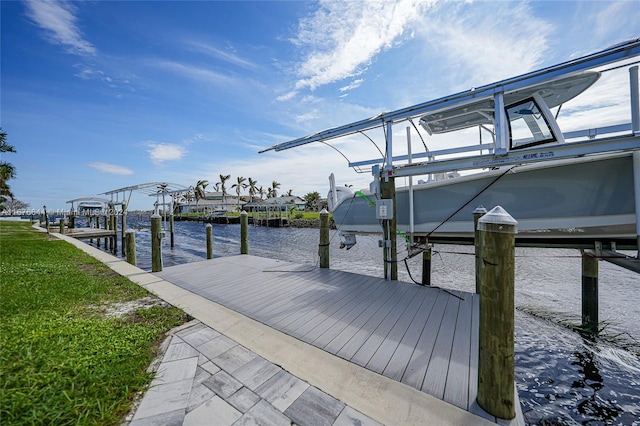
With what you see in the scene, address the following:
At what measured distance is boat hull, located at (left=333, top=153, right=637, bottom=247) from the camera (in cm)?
426

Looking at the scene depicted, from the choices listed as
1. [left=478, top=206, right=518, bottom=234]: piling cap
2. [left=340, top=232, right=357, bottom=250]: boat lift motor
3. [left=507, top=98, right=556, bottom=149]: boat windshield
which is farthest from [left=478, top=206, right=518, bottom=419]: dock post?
[left=340, top=232, right=357, bottom=250]: boat lift motor

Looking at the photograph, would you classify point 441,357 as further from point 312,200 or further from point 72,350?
point 312,200

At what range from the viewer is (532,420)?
2.68 metres

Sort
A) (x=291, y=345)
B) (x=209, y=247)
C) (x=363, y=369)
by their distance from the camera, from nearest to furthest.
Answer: (x=363, y=369), (x=291, y=345), (x=209, y=247)

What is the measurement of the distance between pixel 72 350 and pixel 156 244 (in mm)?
4126

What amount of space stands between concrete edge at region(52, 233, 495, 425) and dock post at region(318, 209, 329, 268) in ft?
9.75

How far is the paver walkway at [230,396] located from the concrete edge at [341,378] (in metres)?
0.11

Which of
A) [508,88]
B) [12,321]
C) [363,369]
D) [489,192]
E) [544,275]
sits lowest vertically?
[544,275]

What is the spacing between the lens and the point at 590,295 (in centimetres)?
513

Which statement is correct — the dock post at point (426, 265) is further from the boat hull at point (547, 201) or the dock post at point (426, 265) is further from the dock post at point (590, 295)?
the dock post at point (590, 295)

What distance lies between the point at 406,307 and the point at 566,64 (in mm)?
4004

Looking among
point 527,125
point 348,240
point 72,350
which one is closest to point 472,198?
point 527,125

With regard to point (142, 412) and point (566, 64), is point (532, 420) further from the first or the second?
point (566, 64)

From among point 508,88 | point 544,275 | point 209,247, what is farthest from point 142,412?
point 544,275
